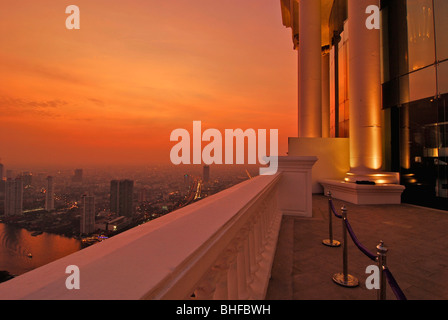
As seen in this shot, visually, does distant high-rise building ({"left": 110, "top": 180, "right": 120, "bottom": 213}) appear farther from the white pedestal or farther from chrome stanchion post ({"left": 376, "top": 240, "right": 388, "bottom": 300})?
the white pedestal

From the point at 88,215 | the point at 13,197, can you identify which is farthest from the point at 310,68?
the point at 13,197

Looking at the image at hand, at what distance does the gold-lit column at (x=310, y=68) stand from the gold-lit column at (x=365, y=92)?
2.79 meters

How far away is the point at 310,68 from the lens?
1201 centimetres

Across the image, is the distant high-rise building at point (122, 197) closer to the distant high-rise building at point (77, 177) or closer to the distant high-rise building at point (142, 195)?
the distant high-rise building at point (142, 195)

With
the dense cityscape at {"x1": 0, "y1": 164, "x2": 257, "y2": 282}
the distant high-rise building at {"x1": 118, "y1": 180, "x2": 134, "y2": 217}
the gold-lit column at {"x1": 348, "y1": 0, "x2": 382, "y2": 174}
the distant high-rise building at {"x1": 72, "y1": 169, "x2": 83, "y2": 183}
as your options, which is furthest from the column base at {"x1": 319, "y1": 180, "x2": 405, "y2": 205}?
the distant high-rise building at {"x1": 72, "y1": 169, "x2": 83, "y2": 183}

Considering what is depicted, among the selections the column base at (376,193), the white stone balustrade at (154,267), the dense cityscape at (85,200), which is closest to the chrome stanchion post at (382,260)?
the white stone balustrade at (154,267)

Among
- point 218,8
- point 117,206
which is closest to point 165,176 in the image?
point 117,206

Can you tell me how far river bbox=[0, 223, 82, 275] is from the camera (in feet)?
6.70

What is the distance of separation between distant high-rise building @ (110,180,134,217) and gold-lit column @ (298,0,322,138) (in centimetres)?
983

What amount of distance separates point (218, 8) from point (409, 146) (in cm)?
1144

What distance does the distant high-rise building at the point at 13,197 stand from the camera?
10.5 ft

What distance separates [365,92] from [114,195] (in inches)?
378

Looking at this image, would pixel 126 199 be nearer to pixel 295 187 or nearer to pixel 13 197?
pixel 13 197
